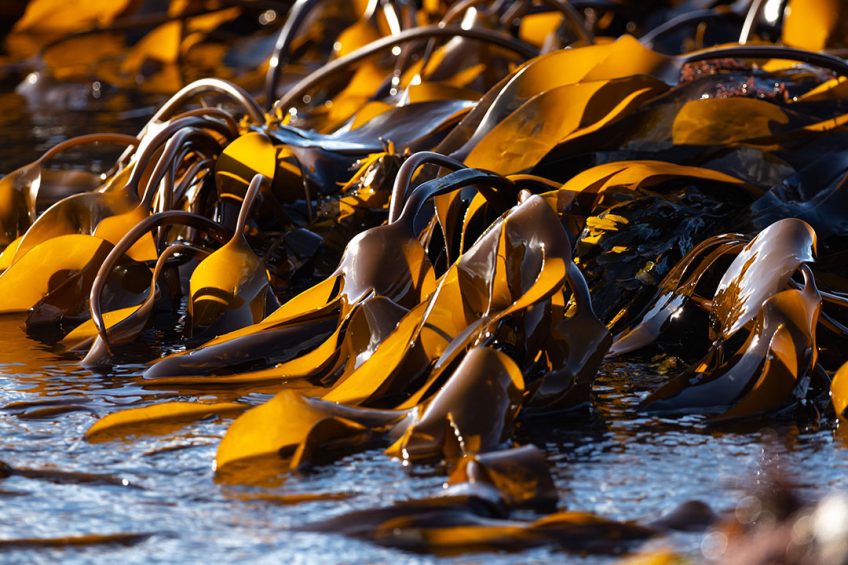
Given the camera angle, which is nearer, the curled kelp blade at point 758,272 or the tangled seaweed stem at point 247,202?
the curled kelp blade at point 758,272

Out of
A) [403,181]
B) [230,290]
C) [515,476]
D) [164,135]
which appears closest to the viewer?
[515,476]

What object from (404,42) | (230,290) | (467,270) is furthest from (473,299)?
(404,42)

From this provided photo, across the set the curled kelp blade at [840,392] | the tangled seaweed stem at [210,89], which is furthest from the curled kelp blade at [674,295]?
the tangled seaweed stem at [210,89]

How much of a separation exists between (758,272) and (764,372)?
148 mm

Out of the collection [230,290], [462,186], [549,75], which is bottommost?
[230,290]

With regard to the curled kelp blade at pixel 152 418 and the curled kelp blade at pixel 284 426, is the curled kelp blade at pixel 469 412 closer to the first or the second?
the curled kelp blade at pixel 284 426

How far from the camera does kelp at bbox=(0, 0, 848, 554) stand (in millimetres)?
1193

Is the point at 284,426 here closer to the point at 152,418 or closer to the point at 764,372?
the point at 152,418

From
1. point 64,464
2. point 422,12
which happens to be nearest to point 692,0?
point 422,12

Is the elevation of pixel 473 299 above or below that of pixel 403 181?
A: below

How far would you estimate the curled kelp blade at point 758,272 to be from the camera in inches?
54.8

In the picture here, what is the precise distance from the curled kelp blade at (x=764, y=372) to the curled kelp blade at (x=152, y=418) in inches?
16.6

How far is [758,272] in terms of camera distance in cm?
142

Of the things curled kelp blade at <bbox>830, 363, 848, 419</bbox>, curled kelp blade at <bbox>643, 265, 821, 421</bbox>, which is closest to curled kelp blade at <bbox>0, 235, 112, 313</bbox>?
curled kelp blade at <bbox>643, 265, 821, 421</bbox>
